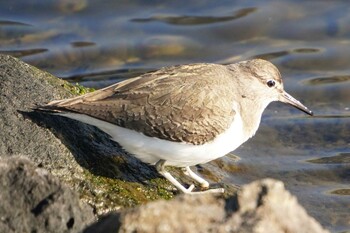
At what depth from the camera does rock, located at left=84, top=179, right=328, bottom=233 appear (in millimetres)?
4168

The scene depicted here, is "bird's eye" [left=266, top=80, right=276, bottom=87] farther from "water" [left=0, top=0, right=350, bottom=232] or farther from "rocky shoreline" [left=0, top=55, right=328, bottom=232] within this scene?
"water" [left=0, top=0, right=350, bottom=232]

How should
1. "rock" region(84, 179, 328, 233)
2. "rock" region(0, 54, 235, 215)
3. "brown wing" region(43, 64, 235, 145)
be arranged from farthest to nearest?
"brown wing" region(43, 64, 235, 145)
"rock" region(0, 54, 235, 215)
"rock" region(84, 179, 328, 233)

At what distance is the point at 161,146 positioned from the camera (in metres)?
6.97

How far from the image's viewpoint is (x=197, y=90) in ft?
23.5

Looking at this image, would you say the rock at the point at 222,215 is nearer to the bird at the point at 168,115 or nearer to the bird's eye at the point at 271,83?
the bird at the point at 168,115

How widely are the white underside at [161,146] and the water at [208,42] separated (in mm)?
2896

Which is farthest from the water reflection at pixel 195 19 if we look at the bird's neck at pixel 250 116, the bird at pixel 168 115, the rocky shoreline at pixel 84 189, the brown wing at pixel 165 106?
the brown wing at pixel 165 106

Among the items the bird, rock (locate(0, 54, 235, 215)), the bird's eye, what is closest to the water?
the bird's eye

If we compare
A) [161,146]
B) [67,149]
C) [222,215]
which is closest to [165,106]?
Result: [161,146]

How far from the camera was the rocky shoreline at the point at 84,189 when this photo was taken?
13.8ft

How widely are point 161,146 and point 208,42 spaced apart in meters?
5.80

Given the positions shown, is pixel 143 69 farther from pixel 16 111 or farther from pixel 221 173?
pixel 16 111

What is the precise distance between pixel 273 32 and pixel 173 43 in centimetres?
163

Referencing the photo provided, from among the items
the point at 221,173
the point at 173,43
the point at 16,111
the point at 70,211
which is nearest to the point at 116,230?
the point at 70,211
